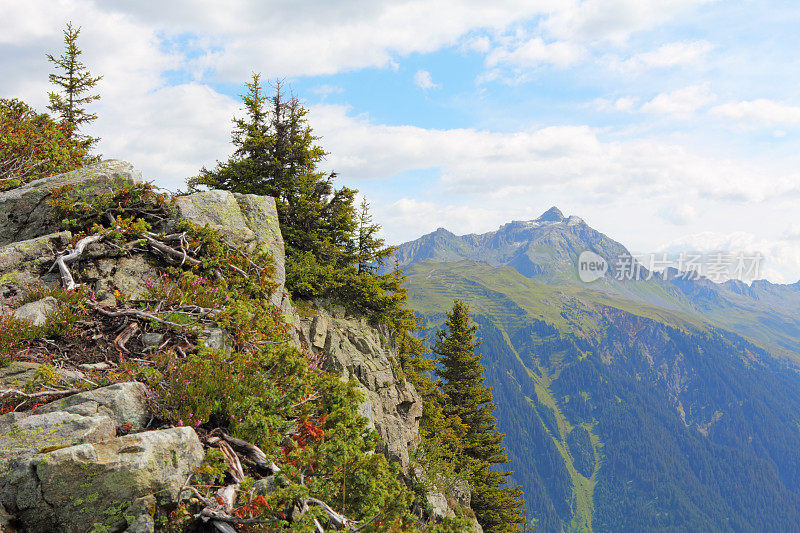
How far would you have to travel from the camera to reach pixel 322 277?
76.3 feet

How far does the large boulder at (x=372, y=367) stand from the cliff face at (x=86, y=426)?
30.2ft

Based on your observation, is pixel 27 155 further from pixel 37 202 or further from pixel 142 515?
pixel 142 515

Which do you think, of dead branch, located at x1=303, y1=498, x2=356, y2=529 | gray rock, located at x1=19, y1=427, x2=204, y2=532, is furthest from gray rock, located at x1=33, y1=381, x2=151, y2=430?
dead branch, located at x1=303, y1=498, x2=356, y2=529

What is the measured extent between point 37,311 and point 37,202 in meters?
4.91

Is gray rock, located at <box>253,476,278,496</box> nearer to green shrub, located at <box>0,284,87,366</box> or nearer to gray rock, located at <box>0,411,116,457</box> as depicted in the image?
gray rock, located at <box>0,411,116,457</box>

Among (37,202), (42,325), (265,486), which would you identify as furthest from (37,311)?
(265,486)

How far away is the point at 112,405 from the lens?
5082 mm

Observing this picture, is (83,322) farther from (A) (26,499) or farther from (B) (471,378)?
(B) (471,378)

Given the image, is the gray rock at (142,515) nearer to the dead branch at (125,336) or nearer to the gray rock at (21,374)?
the gray rock at (21,374)

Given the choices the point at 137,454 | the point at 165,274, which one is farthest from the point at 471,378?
the point at 137,454

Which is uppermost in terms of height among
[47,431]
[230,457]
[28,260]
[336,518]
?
[28,260]

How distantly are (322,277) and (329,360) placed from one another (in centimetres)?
501

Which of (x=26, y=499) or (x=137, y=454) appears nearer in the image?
(x=26, y=499)

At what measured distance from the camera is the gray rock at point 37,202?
32.6 ft
